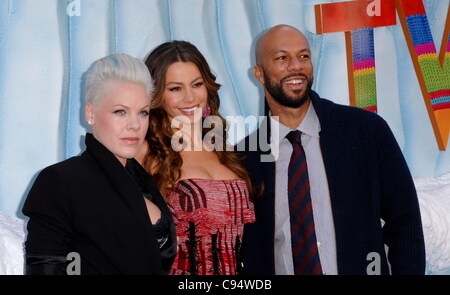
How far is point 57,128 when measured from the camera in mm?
3326

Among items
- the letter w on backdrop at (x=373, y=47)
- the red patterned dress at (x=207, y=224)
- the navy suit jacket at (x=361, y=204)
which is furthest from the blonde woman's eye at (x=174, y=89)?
the letter w on backdrop at (x=373, y=47)

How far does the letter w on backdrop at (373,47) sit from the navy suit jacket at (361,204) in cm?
113

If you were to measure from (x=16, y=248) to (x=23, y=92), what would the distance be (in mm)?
719

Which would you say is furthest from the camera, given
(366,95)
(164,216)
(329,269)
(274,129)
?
(366,95)

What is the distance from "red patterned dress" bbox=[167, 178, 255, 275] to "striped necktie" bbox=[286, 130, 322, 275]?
0.19 meters

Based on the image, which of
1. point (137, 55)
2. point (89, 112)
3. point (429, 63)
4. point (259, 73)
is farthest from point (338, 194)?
point (429, 63)

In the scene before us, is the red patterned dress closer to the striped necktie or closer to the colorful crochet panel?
the striped necktie

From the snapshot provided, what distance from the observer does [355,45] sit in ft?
13.0

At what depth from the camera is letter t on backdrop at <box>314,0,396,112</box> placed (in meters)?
3.93

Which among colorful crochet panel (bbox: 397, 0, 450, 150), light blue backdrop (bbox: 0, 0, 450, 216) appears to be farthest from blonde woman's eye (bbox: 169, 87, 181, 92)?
colorful crochet panel (bbox: 397, 0, 450, 150)
